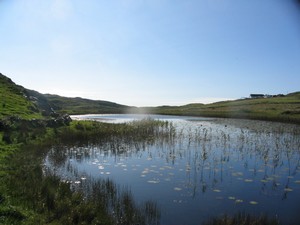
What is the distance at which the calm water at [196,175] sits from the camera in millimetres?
13094

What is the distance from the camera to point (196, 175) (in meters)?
18.2

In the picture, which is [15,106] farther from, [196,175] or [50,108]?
[196,175]

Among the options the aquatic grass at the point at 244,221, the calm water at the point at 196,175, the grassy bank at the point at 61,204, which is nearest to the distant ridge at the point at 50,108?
the calm water at the point at 196,175

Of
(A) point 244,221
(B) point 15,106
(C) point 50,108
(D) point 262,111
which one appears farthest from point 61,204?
(D) point 262,111

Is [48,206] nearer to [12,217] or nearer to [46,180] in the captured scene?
[12,217]

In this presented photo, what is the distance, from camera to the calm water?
516 inches

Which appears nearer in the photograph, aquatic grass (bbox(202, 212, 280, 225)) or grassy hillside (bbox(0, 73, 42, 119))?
aquatic grass (bbox(202, 212, 280, 225))

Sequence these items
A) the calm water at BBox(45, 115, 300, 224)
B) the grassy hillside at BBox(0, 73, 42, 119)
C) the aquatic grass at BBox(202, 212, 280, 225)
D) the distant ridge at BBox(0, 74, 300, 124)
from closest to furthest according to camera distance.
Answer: the aquatic grass at BBox(202, 212, 280, 225) → the calm water at BBox(45, 115, 300, 224) → the grassy hillside at BBox(0, 73, 42, 119) → the distant ridge at BBox(0, 74, 300, 124)

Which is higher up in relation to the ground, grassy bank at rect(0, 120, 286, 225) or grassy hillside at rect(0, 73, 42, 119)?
grassy hillside at rect(0, 73, 42, 119)

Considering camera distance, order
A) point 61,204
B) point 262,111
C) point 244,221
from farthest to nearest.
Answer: point 262,111 < point 61,204 < point 244,221

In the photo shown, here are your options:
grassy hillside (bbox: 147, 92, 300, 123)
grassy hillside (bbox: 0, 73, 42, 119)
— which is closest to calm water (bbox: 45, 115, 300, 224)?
grassy hillside (bbox: 0, 73, 42, 119)

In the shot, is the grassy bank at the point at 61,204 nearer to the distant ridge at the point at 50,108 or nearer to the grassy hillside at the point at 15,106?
the grassy hillside at the point at 15,106

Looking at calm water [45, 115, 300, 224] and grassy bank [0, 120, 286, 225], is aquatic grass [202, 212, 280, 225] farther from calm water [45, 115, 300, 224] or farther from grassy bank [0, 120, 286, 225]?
calm water [45, 115, 300, 224]

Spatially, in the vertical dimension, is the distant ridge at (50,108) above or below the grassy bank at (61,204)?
above
